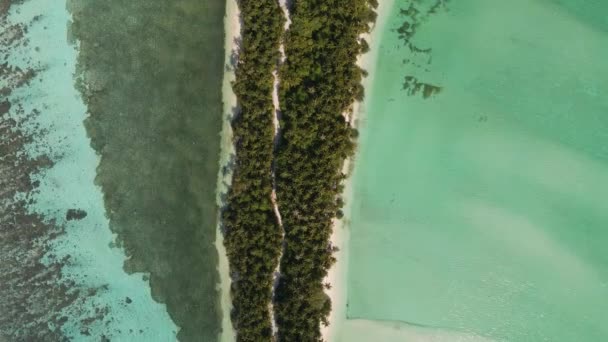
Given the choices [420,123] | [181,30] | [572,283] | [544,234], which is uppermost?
[181,30]

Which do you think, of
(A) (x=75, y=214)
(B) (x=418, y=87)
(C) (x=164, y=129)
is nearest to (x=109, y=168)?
(A) (x=75, y=214)

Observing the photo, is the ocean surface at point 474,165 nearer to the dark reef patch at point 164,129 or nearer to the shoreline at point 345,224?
the shoreline at point 345,224

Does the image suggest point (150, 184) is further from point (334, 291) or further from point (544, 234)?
point (544, 234)

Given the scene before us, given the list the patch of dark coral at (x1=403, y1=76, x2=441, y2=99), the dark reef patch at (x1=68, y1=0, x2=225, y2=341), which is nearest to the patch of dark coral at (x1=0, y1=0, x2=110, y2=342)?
the dark reef patch at (x1=68, y1=0, x2=225, y2=341)

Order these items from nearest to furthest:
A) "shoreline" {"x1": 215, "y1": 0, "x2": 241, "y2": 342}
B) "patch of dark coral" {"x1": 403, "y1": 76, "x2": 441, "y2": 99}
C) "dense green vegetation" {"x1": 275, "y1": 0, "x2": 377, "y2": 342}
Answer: "dense green vegetation" {"x1": 275, "y1": 0, "x2": 377, "y2": 342} < "shoreline" {"x1": 215, "y1": 0, "x2": 241, "y2": 342} < "patch of dark coral" {"x1": 403, "y1": 76, "x2": 441, "y2": 99}

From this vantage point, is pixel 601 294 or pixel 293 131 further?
pixel 601 294

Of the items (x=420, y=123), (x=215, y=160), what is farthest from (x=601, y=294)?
(x=215, y=160)

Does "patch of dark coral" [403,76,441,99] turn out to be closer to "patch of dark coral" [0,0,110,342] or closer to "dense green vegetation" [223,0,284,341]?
"dense green vegetation" [223,0,284,341]
